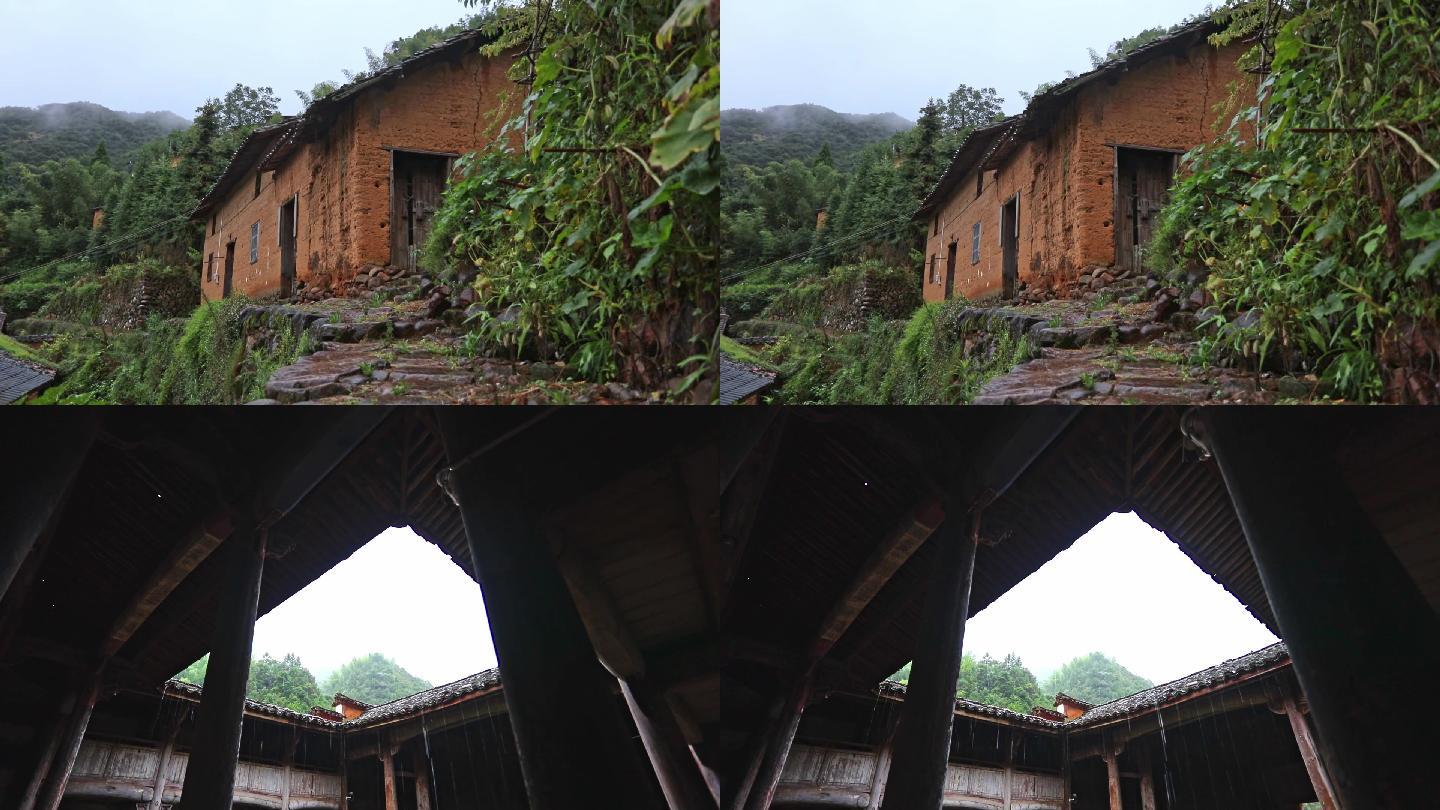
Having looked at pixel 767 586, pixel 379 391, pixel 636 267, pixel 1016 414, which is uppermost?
pixel 636 267

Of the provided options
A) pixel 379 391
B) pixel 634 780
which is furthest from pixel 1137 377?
pixel 379 391

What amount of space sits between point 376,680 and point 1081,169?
1271 mm

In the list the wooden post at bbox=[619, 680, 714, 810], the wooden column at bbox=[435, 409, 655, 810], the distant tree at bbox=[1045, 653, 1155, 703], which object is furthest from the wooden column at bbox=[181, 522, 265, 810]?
the distant tree at bbox=[1045, 653, 1155, 703]

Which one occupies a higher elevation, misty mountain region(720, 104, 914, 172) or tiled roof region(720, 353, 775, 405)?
misty mountain region(720, 104, 914, 172)

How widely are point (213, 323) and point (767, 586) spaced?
97 cm

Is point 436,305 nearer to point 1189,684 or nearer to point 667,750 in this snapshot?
point 667,750

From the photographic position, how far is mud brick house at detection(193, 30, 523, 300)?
1.69m

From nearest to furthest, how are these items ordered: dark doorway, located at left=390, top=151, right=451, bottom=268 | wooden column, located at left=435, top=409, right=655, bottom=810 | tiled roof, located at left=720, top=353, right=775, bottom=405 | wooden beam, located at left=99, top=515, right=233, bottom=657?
1. wooden column, located at left=435, top=409, right=655, bottom=810
2. wooden beam, located at left=99, top=515, right=233, bottom=657
3. tiled roof, located at left=720, top=353, right=775, bottom=405
4. dark doorway, located at left=390, top=151, right=451, bottom=268

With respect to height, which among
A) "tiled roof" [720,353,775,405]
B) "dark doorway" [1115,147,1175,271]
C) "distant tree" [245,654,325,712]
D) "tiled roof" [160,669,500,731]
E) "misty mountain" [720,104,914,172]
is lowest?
"tiled roof" [160,669,500,731]

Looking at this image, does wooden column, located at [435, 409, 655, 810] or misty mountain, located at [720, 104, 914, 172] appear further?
misty mountain, located at [720, 104, 914, 172]

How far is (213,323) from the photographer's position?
1.74m

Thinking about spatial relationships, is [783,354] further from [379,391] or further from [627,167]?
[379,391]

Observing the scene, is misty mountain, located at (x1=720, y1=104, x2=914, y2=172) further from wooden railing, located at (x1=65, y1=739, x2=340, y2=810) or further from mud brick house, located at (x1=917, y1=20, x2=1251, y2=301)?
wooden railing, located at (x1=65, y1=739, x2=340, y2=810)

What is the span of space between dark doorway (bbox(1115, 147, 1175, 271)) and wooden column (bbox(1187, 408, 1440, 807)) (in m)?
0.28
